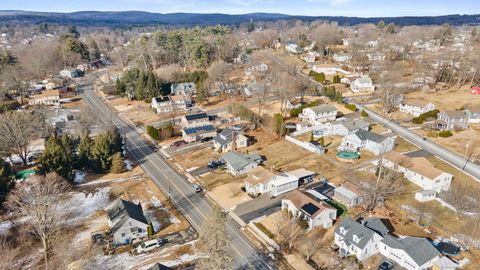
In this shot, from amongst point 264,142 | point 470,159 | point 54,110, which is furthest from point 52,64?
point 470,159

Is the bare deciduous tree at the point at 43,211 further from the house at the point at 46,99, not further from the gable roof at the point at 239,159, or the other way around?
the house at the point at 46,99

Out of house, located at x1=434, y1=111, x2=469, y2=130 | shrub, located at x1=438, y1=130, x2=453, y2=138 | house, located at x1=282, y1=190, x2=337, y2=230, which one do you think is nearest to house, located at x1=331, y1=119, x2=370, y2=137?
shrub, located at x1=438, y1=130, x2=453, y2=138

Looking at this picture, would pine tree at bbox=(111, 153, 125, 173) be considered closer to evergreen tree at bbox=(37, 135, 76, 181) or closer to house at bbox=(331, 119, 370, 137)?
evergreen tree at bbox=(37, 135, 76, 181)

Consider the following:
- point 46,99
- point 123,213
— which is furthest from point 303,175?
point 46,99

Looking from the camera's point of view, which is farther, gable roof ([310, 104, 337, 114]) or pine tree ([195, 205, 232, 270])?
gable roof ([310, 104, 337, 114])

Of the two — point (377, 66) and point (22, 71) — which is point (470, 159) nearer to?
point (377, 66)

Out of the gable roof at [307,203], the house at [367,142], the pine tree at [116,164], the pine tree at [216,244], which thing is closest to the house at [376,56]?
the house at [367,142]
